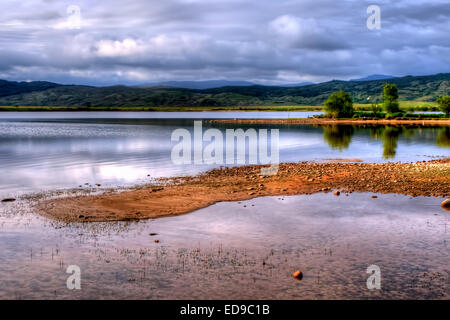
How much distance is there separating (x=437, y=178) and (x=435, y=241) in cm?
1496

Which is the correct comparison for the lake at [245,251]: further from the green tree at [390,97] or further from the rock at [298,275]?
the green tree at [390,97]

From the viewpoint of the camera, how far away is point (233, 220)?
22016mm

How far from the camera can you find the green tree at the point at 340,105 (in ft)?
552

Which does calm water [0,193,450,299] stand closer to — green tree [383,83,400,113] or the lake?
the lake

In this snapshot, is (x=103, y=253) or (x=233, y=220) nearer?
(x=103, y=253)

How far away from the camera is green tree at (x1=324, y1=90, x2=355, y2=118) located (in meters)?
168

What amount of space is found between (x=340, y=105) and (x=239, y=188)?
148 metres

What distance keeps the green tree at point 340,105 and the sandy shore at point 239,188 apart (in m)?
135

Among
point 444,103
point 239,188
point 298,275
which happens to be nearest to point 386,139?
point 239,188

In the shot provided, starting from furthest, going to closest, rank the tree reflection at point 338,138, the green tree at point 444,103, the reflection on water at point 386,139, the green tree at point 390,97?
the green tree at point 390,97, the green tree at point 444,103, the tree reflection at point 338,138, the reflection on water at point 386,139

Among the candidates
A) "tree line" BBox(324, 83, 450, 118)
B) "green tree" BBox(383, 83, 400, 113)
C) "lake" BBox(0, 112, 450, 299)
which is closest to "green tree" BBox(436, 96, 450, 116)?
"tree line" BBox(324, 83, 450, 118)

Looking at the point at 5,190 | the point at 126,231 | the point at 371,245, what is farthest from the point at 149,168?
the point at 371,245

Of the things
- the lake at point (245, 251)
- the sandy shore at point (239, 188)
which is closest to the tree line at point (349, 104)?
the sandy shore at point (239, 188)
